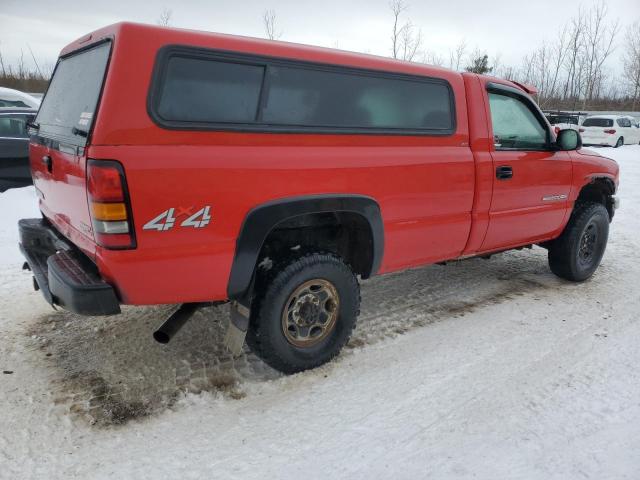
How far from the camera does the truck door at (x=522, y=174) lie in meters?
3.95

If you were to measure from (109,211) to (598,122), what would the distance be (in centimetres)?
2449

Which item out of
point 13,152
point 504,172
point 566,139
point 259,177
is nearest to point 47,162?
point 259,177

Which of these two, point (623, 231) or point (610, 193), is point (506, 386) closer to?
point (610, 193)

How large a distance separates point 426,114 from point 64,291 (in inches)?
98.9

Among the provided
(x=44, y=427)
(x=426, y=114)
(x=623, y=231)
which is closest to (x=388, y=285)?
(x=426, y=114)

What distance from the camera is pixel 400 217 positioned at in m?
3.36

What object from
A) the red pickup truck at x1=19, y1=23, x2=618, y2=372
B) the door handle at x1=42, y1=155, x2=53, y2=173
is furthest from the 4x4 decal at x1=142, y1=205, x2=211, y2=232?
the door handle at x1=42, y1=155, x2=53, y2=173

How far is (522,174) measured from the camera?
4.08m

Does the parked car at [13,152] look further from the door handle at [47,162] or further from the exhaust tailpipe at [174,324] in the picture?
the exhaust tailpipe at [174,324]

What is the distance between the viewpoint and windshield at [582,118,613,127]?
22.0 meters

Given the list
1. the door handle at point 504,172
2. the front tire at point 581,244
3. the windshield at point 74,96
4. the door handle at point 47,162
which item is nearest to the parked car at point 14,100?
the windshield at point 74,96

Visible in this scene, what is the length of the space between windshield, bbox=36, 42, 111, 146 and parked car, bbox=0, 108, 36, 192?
465cm

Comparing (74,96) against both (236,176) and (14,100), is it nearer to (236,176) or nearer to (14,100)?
(236,176)

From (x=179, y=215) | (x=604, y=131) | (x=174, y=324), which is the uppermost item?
(x=604, y=131)
